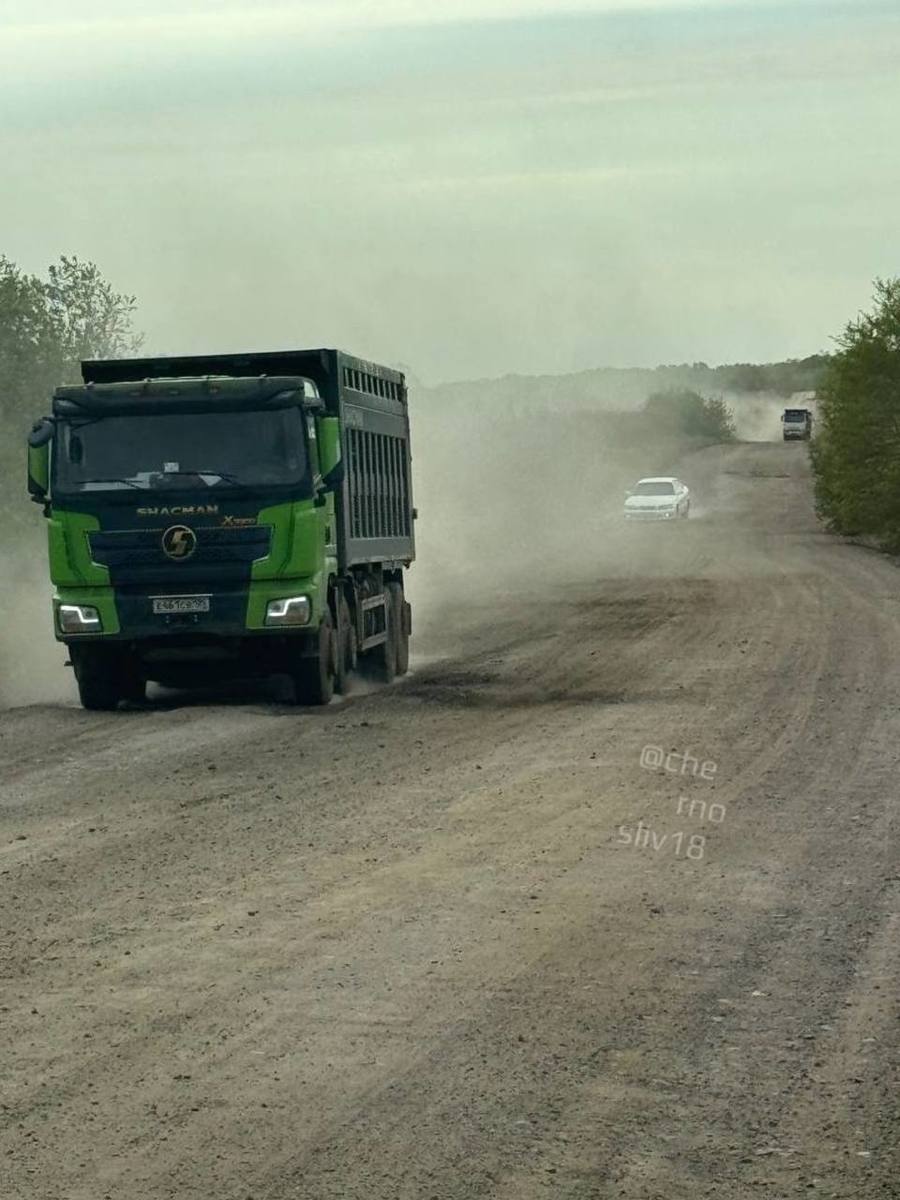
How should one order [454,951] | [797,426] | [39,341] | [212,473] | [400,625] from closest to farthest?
[454,951] < [212,473] < [400,625] < [39,341] < [797,426]

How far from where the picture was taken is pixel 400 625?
901 inches

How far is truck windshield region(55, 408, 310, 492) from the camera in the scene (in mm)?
18203

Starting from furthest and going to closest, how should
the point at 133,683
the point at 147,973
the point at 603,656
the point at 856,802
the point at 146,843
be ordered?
1. the point at 603,656
2. the point at 133,683
3. the point at 856,802
4. the point at 146,843
5. the point at 147,973

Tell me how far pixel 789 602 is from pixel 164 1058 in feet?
87.7

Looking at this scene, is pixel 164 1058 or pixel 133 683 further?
pixel 133 683

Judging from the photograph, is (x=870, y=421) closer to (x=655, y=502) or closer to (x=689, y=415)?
(x=655, y=502)

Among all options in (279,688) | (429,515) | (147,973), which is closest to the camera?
(147,973)

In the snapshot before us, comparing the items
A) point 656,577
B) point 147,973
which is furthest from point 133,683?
point 656,577

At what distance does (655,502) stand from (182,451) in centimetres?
4894

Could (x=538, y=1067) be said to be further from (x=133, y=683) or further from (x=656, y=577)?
(x=656, y=577)

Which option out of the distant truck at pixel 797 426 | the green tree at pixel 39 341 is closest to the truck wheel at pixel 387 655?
the green tree at pixel 39 341

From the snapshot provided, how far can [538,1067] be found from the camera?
680 centimetres

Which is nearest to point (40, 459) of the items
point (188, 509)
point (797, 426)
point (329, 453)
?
point (188, 509)

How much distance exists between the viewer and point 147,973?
831cm
